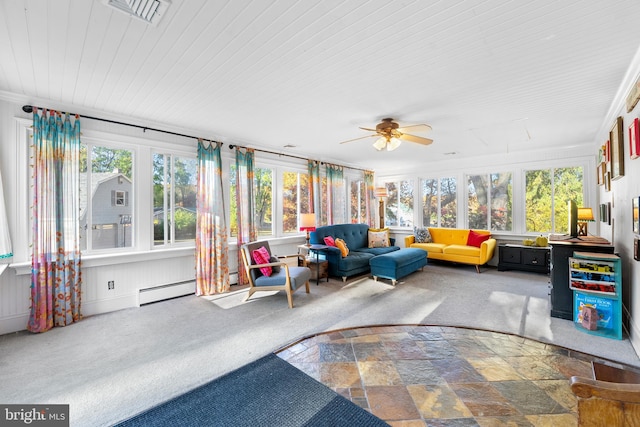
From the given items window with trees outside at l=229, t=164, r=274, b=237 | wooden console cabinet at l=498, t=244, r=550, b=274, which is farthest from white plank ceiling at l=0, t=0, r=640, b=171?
wooden console cabinet at l=498, t=244, r=550, b=274

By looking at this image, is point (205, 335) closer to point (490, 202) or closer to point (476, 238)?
point (476, 238)

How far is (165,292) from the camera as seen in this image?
13.3ft

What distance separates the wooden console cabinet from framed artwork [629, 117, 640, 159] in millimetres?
3329

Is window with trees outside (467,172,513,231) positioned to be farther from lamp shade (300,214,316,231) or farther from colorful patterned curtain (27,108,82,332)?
colorful patterned curtain (27,108,82,332)

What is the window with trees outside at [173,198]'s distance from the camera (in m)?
4.14

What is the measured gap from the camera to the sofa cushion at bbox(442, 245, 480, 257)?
5.73 m

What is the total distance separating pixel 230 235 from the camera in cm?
487

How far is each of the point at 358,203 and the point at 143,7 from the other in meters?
6.49

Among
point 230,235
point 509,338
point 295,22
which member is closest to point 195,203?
point 230,235

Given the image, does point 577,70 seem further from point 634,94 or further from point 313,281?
point 313,281

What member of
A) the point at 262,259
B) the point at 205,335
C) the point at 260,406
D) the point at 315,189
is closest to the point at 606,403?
the point at 260,406

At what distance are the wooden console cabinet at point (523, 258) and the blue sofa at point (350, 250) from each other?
222 cm

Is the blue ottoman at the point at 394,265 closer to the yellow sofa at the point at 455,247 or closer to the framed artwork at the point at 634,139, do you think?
the yellow sofa at the point at 455,247

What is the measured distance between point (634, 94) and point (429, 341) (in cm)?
289
